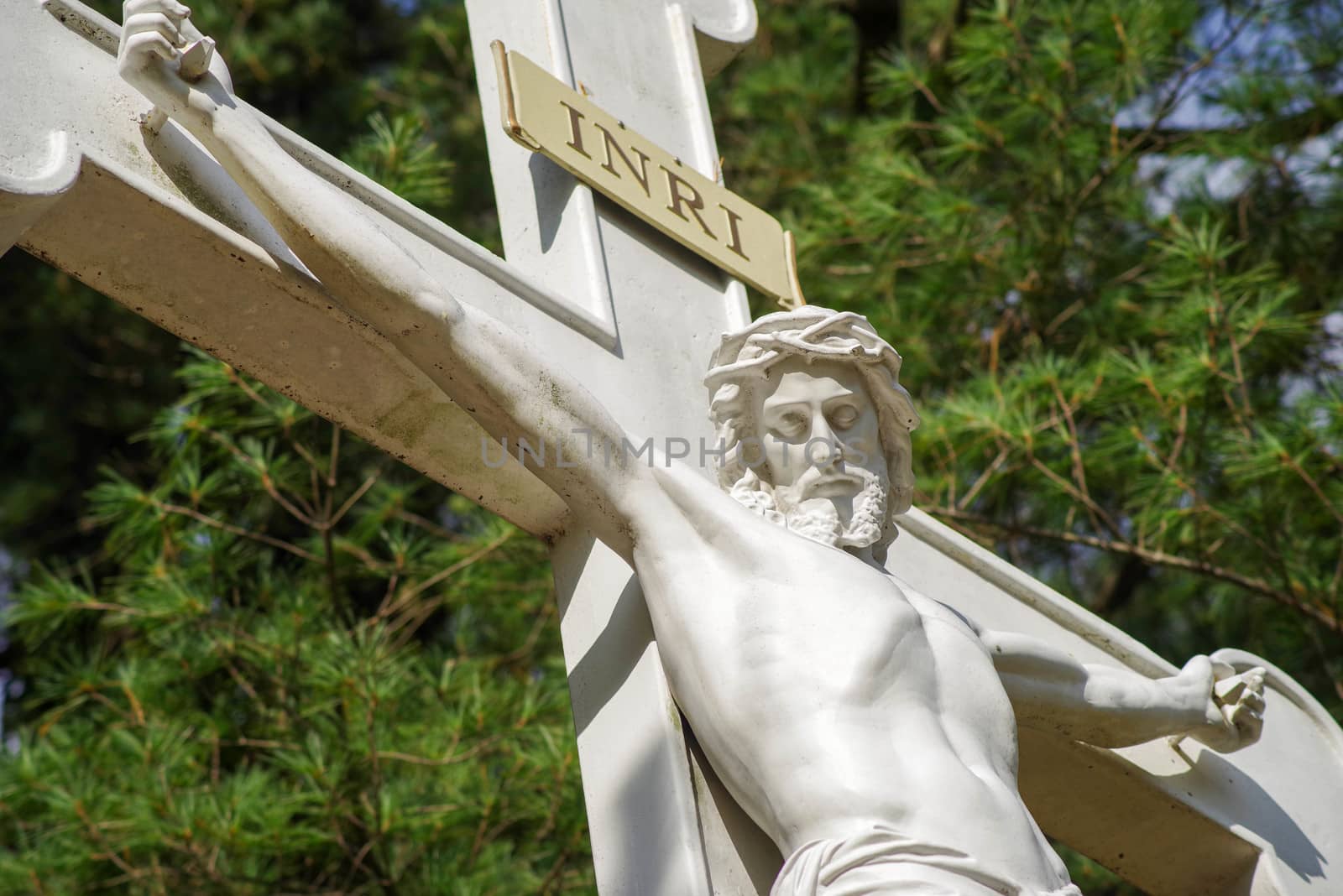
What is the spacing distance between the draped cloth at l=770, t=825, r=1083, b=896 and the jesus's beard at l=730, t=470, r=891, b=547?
2.05 ft

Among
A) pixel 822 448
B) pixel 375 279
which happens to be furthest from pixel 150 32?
pixel 822 448

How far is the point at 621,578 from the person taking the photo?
346cm

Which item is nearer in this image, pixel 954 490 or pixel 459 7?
pixel 954 490

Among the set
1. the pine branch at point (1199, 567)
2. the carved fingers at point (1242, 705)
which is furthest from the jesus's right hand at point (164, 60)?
the pine branch at point (1199, 567)

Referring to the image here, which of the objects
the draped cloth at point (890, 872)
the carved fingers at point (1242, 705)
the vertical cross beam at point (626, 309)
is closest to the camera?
the draped cloth at point (890, 872)

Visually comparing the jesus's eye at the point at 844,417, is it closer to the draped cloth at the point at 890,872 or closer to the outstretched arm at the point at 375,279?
the outstretched arm at the point at 375,279

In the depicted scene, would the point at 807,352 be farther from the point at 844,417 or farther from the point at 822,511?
the point at 822,511

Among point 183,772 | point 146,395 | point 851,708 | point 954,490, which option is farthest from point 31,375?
point 851,708

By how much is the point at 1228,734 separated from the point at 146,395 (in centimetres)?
647

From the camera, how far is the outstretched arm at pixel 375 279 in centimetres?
308

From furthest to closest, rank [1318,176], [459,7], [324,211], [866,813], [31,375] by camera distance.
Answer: [459,7]
[31,375]
[1318,176]
[324,211]
[866,813]

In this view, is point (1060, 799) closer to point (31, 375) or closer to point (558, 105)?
point (558, 105)

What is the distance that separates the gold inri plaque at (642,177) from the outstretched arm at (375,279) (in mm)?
764

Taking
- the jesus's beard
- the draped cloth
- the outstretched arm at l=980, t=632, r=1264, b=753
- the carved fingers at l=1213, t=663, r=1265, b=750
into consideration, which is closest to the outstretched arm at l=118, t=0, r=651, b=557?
Answer: the jesus's beard
